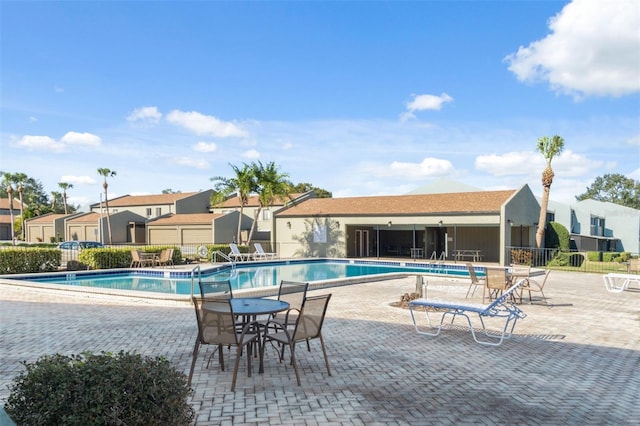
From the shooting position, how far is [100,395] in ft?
9.07

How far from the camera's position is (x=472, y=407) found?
13.9 feet

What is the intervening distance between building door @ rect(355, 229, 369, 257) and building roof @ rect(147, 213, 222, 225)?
12.5 meters

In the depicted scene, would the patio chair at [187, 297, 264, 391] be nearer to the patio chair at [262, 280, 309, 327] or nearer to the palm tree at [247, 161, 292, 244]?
the patio chair at [262, 280, 309, 327]

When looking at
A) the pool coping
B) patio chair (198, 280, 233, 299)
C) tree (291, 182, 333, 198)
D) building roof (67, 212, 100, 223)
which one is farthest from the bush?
tree (291, 182, 333, 198)

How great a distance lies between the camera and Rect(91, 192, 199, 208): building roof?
147 feet

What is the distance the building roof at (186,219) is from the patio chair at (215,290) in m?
29.1

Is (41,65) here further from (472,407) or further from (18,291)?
(472,407)

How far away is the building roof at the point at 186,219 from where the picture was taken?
35203mm

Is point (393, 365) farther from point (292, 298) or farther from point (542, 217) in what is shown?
point (542, 217)

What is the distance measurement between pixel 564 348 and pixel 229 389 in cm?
511

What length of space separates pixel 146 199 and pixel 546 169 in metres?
39.0

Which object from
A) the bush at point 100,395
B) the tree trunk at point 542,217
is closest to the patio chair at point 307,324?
the bush at point 100,395

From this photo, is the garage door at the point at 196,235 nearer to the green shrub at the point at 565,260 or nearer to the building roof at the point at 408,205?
the building roof at the point at 408,205

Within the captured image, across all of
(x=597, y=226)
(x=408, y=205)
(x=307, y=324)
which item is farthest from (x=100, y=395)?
(x=597, y=226)
